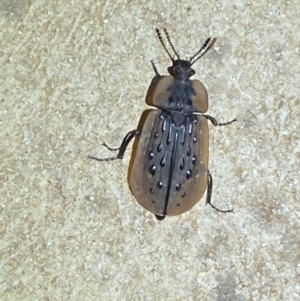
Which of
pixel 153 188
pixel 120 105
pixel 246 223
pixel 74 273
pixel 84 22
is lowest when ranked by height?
pixel 74 273

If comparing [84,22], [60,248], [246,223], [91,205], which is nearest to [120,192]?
[91,205]

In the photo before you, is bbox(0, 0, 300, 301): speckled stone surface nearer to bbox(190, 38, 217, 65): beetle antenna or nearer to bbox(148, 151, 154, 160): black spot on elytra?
bbox(190, 38, 217, 65): beetle antenna

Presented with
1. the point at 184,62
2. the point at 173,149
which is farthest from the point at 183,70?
the point at 173,149

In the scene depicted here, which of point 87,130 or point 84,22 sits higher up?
point 84,22

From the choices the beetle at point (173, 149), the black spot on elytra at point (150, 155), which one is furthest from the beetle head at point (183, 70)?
the black spot on elytra at point (150, 155)

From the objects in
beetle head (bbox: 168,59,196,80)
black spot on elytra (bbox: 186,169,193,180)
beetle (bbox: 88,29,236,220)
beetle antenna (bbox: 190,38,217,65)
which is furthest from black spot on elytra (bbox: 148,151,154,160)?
beetle antenna (bbox: 190,38,217,65)

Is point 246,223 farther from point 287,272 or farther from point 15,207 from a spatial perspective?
point 15,207
